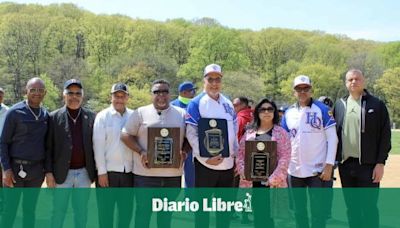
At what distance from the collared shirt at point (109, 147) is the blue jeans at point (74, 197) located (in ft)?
0.80

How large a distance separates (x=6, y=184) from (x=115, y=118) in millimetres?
1583

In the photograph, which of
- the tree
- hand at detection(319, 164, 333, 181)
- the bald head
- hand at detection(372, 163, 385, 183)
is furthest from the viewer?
the tree

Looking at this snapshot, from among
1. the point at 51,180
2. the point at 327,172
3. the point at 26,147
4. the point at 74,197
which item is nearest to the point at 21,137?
the point at 26,147

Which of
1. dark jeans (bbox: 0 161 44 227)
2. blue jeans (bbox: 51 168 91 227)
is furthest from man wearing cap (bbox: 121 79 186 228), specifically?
dark jeans (bbox: 0 161 44 227)

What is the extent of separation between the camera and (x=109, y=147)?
686 centimetres

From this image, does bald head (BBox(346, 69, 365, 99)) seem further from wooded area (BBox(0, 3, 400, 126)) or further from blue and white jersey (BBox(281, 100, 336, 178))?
wooded area (BBox(0, 3, 400, 126))

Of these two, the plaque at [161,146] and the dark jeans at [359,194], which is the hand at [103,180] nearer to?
the plaque at [161,146]

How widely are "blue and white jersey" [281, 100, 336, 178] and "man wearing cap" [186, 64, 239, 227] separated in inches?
31.1

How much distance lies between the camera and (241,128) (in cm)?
823

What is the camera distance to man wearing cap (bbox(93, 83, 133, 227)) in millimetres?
6762

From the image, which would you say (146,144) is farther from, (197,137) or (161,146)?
(197,137)

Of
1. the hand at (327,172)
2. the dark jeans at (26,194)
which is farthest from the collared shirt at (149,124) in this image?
the hand at (327,172)

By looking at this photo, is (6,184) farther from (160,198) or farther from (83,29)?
(83,29)

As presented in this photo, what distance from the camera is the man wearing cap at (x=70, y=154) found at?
6617mm
